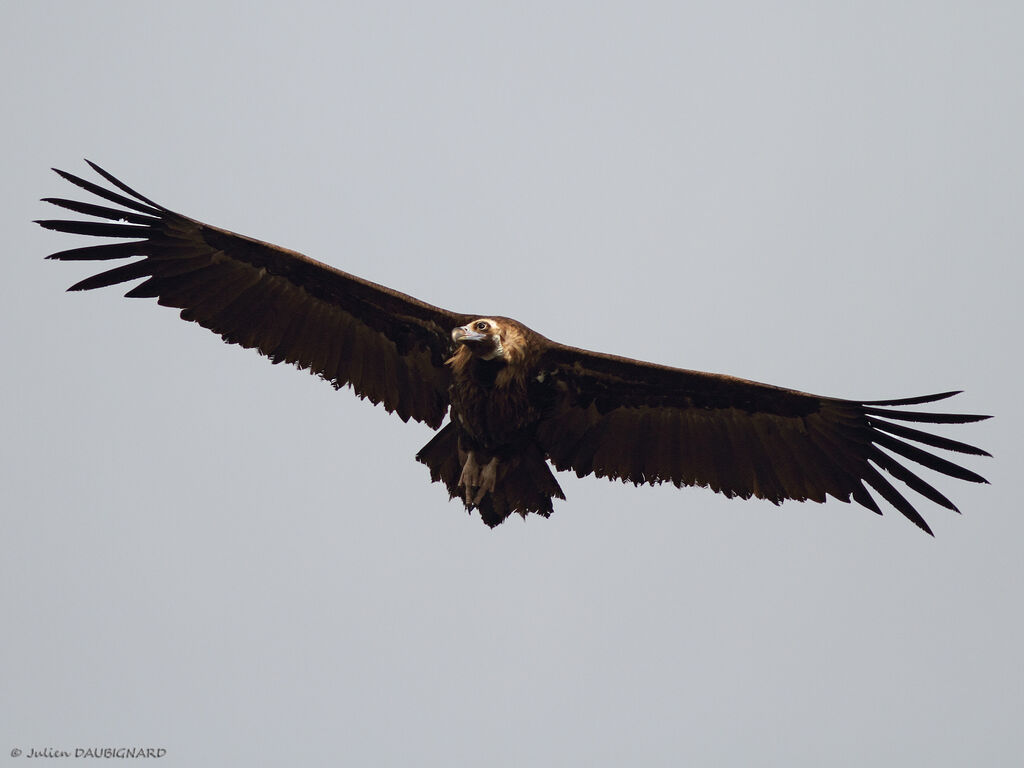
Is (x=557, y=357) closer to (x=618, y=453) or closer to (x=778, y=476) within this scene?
A: (x=618, y=453)

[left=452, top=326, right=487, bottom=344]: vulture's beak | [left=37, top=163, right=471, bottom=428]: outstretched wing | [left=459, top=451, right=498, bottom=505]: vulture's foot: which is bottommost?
[left=459, top=451, right=498, bottom=505]: vulture's foot

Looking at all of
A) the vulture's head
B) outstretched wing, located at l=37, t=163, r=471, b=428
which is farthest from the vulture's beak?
outstretched wing, located at l=37, t=163, r=471, b=428

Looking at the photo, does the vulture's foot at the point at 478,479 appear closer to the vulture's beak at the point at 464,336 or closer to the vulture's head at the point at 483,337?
the vulture's head at the point at 483,337

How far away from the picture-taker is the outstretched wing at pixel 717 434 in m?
14.0

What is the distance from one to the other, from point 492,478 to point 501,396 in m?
0.83

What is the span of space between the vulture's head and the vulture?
291mm

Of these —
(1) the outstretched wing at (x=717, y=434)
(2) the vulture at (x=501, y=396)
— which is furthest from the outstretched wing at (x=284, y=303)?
(1) the outstretched wing at (x=717, y=434)

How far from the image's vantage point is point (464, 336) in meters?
13.3

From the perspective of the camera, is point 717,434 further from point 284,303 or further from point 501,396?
point 284,303

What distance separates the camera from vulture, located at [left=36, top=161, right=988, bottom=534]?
1402 cm

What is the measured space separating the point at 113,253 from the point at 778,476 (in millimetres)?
6082

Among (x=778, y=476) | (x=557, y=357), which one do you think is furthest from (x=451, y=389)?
(x=778, y=476)

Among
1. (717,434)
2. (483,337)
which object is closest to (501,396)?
(483,337)

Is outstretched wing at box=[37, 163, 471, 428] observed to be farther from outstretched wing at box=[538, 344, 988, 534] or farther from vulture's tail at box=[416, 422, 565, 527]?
outstretched wing at box=[538, 344, 988, 534]
